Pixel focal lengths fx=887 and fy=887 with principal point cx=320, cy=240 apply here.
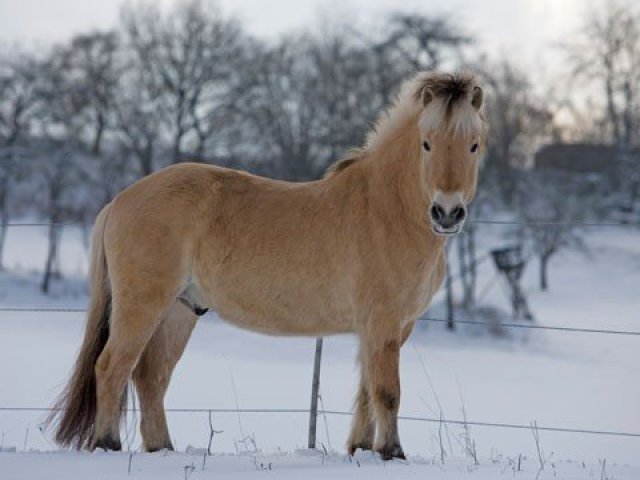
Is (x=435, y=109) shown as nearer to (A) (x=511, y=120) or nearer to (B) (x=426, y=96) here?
(B) (x=426, y=96)

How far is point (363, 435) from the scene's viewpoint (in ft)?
16.4

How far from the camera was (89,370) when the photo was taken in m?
5.13

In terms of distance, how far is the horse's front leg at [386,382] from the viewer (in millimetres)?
4668

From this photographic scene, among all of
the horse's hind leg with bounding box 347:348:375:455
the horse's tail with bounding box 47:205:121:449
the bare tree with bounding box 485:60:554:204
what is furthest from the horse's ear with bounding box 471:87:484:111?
the bare tree with bounding box 485:60:554:204

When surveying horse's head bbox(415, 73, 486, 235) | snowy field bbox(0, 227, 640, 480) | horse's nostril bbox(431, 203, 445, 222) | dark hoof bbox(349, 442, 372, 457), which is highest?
horse's head bbox(415, 73, 486, 235)

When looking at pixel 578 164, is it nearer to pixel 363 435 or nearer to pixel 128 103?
pixel 128 103

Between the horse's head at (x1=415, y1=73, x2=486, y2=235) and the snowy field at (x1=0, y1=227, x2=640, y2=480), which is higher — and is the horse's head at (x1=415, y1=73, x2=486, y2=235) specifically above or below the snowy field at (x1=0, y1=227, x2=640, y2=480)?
above

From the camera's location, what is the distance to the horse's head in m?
4.37

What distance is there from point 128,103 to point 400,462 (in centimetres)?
2648

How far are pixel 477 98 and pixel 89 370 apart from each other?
8.80 ft

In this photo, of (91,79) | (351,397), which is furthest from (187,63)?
(351,397)

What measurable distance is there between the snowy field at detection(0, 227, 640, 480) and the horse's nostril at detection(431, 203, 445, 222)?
1.22 m

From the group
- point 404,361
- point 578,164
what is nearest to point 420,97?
point 404,361

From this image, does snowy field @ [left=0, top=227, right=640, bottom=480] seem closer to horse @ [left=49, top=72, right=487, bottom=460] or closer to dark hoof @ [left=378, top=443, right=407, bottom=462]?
dark hoof @ [left=378, top=443, right=407, bottom=462]
